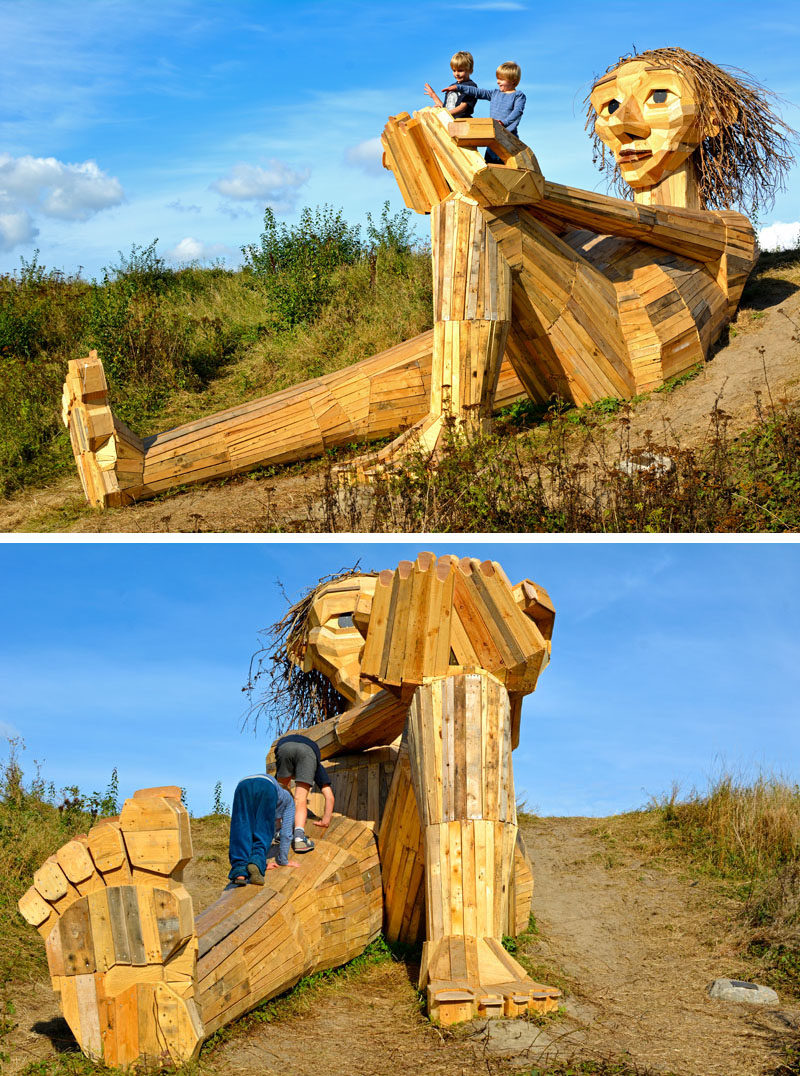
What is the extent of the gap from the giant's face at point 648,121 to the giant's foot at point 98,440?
667 cm

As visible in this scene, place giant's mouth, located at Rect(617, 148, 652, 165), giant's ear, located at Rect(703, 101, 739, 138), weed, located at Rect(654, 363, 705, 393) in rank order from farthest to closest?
giant's mouth, located at Rect(617, 148, 652, 165) → giant's ear, located at Rect(703, 101, 739, 138) → weed, located at Rect(654, 363, 705, 393)

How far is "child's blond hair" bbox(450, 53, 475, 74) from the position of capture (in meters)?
10.1

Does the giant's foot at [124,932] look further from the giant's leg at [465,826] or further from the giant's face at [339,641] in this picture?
the giant's face at [339,641]

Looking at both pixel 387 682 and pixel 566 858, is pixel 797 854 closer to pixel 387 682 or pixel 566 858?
pixel 566 858

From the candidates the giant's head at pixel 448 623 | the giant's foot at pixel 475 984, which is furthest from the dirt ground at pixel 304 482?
the giant's foot at pixel 475 984

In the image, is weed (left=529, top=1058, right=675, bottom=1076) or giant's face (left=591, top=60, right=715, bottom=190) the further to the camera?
giant's face (left=591, top=60, right=715, bottom=190)

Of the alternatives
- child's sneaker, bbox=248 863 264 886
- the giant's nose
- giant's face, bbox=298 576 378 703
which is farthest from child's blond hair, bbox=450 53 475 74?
child's sneaker, bbox=248 863 264 886

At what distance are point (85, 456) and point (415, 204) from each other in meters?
3.79

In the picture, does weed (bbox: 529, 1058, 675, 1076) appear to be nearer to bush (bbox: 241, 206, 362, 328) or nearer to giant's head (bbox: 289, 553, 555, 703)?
giant's head (bbox: 289, 553, 555, 703)

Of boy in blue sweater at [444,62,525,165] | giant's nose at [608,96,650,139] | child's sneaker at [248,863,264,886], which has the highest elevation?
giant's nose at [608,96,650,139]

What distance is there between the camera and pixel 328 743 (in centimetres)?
838

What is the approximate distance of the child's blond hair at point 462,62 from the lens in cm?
1009

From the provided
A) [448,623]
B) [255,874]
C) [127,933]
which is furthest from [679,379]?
[127,933]

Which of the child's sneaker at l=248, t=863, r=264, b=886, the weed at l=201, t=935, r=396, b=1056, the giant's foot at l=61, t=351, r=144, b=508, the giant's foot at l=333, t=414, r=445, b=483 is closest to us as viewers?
the weed at l=201, t=935, r=396, b=1056
